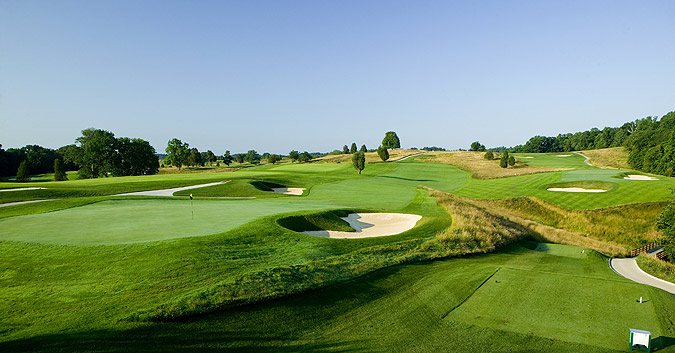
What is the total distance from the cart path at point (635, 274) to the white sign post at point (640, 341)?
817 centimetres

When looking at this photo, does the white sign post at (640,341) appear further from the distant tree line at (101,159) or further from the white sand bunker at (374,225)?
the distant tree line at (101,159)

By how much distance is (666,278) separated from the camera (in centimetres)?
1527

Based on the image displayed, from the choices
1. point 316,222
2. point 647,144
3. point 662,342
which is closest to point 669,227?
point 662,342

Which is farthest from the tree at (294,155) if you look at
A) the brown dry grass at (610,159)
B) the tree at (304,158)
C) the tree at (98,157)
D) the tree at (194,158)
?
the brown dry grass at (610,159)

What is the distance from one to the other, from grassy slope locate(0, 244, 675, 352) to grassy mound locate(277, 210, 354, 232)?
6925mm

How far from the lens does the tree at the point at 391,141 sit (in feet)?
431

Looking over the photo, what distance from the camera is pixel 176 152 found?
299ft

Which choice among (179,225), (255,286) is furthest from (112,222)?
(255,286)

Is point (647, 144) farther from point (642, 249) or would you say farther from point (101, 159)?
point (101, 159)

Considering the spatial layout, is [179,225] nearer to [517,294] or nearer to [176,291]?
[176,291]

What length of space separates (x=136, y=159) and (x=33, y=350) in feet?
262

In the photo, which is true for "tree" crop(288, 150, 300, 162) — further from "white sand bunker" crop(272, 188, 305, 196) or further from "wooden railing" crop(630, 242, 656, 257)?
"wooden railing" crop(630, 242, 656, 257)

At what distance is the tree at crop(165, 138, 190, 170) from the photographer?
90.4 metres

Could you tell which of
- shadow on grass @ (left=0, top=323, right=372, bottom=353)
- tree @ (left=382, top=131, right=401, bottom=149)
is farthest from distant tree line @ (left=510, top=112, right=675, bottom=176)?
shadow on grass @ (left=0, top=323, right=372, bottom=353)
